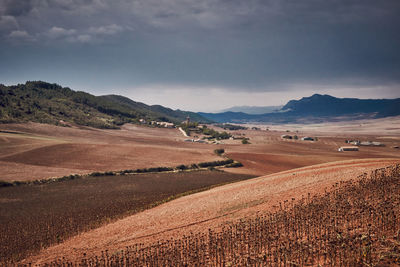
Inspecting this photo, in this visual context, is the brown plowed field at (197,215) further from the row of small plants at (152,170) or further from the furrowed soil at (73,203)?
the row of small plants at (152,170)

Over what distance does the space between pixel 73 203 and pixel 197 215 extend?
20769 millimetres

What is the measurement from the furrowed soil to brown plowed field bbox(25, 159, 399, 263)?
3.33m

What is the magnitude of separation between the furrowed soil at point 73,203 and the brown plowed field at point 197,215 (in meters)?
3.33

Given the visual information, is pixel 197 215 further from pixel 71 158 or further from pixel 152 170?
pixel 71 158

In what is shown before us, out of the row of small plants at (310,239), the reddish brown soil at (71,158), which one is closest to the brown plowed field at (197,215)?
the row of small plants at (310,239)

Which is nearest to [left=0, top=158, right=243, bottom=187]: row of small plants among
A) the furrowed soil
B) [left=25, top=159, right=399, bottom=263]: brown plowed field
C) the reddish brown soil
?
the furrowed soil

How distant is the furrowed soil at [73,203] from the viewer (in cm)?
2527

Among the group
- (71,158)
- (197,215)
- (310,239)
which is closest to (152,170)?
(71,158)

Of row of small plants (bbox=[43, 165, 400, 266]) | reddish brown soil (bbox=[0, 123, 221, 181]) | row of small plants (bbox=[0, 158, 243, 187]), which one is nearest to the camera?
row of small plants (bbox=[43, 165, 400, 266])

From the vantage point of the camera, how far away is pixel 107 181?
54688 millimetres

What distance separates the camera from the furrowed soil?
2527 cm

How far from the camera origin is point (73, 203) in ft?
122

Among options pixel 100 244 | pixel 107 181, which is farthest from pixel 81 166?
pixel 100 244

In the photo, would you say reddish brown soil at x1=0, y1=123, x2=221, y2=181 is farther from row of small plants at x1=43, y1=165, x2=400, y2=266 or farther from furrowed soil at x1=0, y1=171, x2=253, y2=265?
row of small plants at x1=43, y1=165, x2=400, y2=266
